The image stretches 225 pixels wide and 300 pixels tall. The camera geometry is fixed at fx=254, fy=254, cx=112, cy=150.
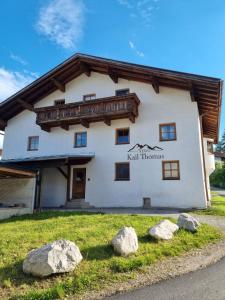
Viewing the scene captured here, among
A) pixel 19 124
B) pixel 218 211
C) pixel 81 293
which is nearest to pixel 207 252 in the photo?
pixel 81 293

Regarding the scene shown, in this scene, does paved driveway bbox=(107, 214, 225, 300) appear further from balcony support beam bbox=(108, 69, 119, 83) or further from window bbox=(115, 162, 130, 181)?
balcony support beam bbox=(108, 69, 119, 83)

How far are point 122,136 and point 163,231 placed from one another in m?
10.0

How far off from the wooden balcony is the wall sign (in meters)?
1.77

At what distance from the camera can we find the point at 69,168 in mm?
17312

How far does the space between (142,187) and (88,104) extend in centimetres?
624

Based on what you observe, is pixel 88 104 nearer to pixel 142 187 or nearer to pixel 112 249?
pixel 142 187

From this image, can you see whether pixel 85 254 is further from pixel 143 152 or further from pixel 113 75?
pixel 113 75

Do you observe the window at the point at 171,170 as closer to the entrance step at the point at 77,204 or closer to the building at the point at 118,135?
the building at the point at 118,135

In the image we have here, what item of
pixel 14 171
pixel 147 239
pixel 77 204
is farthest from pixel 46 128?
pixel 147 239

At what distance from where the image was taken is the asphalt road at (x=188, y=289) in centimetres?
417

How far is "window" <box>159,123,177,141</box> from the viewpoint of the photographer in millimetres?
15262

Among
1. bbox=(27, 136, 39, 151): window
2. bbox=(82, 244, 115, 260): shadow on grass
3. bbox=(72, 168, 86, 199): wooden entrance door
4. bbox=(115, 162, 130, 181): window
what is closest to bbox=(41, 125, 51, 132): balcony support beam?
bbox=(27, 136, 39, 151): window

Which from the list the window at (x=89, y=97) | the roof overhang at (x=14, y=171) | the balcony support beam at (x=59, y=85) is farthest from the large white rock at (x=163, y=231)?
the balcony support beam at (x=59, y=85)

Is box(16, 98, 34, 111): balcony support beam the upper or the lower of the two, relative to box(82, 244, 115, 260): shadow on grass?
upper
